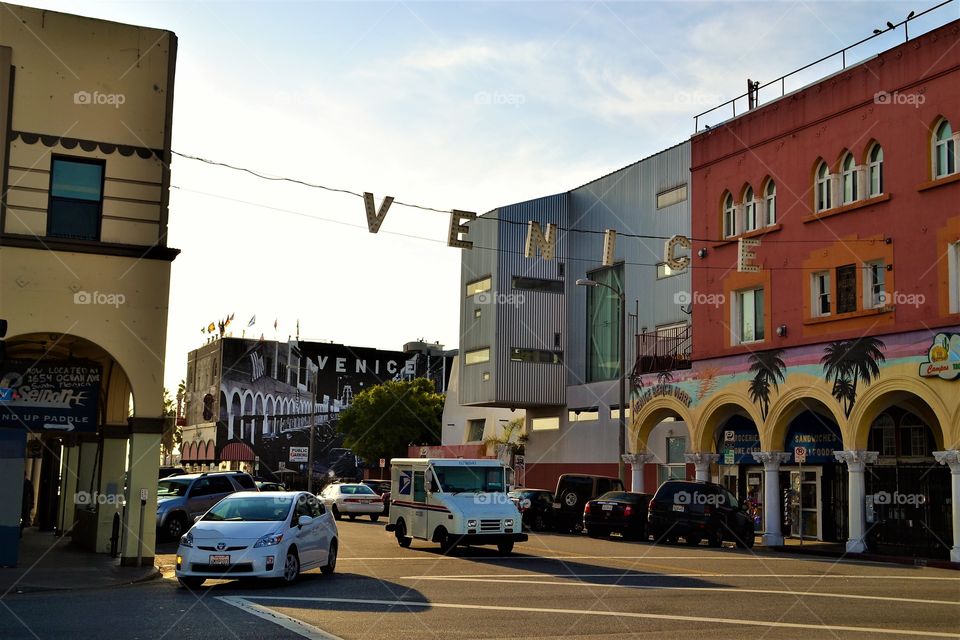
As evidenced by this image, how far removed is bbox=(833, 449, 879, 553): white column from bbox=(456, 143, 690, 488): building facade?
608 inches

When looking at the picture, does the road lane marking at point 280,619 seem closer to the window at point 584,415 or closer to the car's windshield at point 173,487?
the car's windshield at point 173,487

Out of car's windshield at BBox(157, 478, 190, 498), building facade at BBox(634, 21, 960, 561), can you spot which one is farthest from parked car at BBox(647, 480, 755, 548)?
car's windshield at BBox(157, 478, 190, 498)

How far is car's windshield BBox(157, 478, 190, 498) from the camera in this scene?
30.6 meters

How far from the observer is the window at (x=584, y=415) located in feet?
152

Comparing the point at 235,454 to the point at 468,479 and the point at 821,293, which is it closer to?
the point at 821,293

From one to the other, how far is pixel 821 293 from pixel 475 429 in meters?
33.4

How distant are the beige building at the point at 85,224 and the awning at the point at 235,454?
7562cm

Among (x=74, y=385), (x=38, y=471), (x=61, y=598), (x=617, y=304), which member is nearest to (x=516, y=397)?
(x=617, y=304)

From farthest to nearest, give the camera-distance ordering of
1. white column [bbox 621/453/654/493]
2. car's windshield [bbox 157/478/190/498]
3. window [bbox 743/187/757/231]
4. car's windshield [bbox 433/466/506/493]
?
white column [bbox 621/453/654/493] < window [bbox 743/187/757/231] < car's windshield [bbox 157/478/190/498] < car's windshield [bbox 433/466/506/493]

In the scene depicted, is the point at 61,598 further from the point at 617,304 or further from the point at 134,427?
the point at 617,304

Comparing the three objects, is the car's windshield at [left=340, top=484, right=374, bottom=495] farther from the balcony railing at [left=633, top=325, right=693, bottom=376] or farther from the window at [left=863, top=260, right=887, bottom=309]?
the window at [left=863, top=260, right=887, bottom=309]

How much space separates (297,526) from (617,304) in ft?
99.4

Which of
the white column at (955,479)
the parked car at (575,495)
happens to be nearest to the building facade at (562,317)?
the parked car at (575,495)

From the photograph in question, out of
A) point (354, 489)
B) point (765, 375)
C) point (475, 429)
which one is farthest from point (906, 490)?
point (475, 429)
